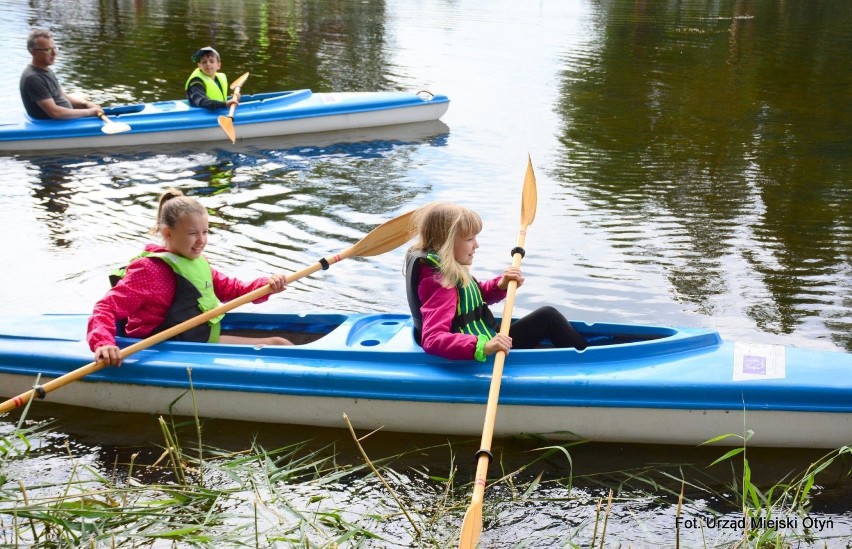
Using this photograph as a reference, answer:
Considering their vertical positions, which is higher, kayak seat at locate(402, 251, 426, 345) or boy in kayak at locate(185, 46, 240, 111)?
boy in kayak at locate(185, 46, 240, 111)

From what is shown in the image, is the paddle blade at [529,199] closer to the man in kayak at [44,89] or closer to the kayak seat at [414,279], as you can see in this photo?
the kayak seat at [414,279]

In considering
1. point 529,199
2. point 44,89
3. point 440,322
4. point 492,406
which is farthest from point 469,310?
point 44,89

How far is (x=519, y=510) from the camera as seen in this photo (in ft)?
12.0

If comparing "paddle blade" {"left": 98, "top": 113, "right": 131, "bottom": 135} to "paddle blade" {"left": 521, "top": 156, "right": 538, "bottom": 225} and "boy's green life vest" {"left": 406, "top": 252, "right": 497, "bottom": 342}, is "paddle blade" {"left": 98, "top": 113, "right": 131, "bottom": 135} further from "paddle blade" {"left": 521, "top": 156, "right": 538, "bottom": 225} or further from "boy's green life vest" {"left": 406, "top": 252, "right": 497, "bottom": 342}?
"boy's green life vest" {"left": 406, "top": 252, "right": 497, "bottom": 342}

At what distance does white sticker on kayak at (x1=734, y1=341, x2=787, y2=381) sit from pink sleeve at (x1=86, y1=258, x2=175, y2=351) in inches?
98.4

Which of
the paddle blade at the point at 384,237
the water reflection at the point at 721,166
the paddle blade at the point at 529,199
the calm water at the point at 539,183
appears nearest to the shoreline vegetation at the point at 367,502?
the calm water at the point at 539,183

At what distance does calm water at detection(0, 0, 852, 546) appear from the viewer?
Result: 5855 millimetres

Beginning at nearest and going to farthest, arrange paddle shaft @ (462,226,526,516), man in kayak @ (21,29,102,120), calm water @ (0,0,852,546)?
paddle shaft @ (462,226,526,516), calm water @ (0,0,852,546), man in kayak @ (21,29,102,120)

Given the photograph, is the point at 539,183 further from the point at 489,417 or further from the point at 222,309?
the point at 489,417

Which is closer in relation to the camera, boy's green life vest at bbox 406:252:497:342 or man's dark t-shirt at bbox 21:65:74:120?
boy's green life vest at bbox 406:252:497:342

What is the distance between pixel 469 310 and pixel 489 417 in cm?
73

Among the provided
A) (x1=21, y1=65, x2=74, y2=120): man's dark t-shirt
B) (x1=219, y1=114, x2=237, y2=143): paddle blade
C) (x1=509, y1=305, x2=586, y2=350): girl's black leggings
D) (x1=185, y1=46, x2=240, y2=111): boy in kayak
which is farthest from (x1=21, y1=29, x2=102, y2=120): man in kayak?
(x1=509, y1=305, x2=586, y2=350): girl's black leggings

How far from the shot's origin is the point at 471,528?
2.98m

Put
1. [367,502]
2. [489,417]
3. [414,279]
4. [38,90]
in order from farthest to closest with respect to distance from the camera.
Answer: [38,90] → [414,279] → [367,502] → [489,417]
